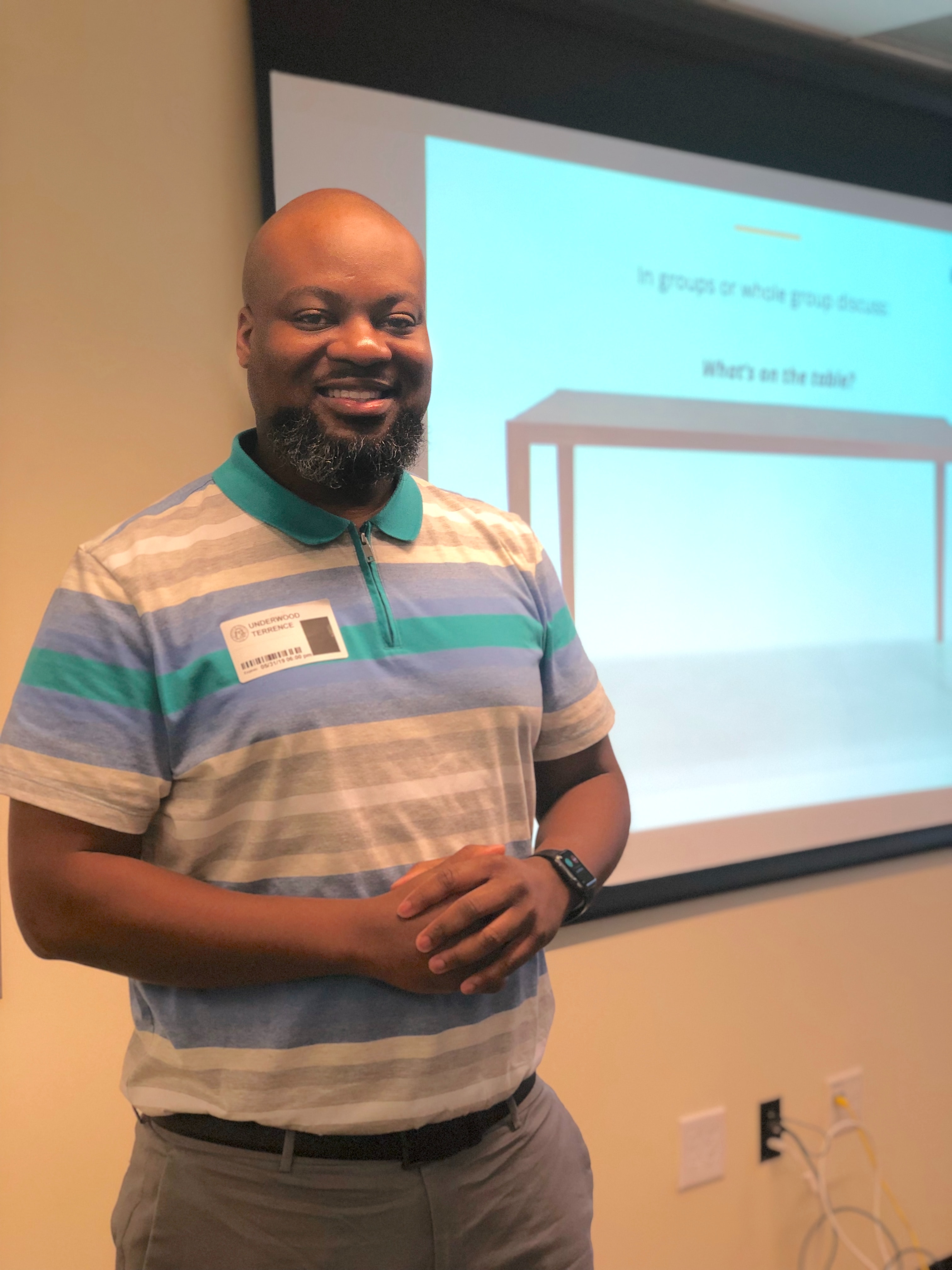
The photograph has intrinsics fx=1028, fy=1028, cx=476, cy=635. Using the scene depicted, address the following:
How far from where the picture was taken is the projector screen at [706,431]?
1744 millimetres

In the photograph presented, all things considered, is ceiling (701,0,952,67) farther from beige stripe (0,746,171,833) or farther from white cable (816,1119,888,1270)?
white cable (816,1119,888,1270)

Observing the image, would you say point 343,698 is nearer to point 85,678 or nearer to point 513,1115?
point 85,678

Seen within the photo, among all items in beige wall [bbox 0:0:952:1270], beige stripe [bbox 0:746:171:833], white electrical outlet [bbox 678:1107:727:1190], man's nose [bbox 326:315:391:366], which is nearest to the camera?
beige stripe [bbox 0:746:171:833]

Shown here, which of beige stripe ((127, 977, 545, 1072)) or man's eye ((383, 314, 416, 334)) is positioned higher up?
man's eye ((383, 314, 416, 334))

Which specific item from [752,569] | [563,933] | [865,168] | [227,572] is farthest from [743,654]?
[227,572]

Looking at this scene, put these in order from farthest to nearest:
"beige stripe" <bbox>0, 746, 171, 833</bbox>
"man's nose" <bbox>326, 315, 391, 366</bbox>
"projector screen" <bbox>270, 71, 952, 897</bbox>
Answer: "projector screen" <bbox>270, 71, 952, 897</bbox> → "man's nose" <bbox>326, 315, 391, 366</bbox> → "beige stripe" <bbox>0, 746, 171, 833</bbox>

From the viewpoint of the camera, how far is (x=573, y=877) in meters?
0.99

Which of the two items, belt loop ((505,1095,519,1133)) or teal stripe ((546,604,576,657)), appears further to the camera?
teal stripe ((546,604,576,657))

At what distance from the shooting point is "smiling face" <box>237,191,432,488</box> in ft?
3.15

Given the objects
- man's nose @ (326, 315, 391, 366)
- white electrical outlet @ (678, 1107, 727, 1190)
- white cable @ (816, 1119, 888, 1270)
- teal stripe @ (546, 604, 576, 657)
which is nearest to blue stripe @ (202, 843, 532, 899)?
teal stripe @ (546, 604, 576, 657)

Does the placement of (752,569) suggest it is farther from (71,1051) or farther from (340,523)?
(71,1051)

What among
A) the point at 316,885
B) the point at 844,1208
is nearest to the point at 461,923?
the point at 316,885

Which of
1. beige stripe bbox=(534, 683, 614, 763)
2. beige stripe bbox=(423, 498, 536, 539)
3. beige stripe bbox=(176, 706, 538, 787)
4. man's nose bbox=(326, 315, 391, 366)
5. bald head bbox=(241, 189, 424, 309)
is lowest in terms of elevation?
beige stripe bbox=(534, 683, 614, 763)

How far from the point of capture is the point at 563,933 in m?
1.84
